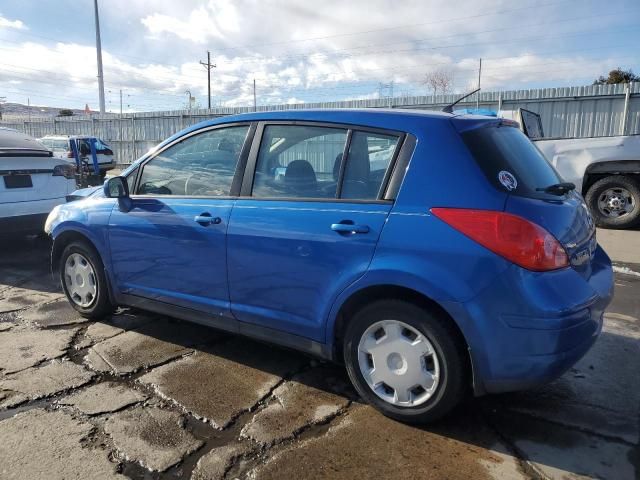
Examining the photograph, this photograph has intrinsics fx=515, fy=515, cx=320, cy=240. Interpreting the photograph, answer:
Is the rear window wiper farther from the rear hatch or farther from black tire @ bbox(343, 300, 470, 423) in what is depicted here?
black tire @ bbox(343, 300, 470, 423)

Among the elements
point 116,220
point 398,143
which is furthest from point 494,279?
point 116,220

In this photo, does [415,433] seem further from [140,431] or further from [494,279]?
[140,431]

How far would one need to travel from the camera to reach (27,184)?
21.1 feet

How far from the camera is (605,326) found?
4348mm

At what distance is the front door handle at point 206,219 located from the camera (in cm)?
332

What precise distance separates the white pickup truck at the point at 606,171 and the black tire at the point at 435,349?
669cm

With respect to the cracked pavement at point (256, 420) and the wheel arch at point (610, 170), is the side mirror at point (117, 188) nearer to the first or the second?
the cracked pavement at point (256, 420)

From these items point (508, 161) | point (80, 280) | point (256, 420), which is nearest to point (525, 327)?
point (508, 161)

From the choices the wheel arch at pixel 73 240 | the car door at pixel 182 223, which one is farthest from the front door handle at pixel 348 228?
the wheel arch at pixel 73 240

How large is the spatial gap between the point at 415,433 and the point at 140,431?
1487 millimetres

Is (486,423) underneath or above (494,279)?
underneath

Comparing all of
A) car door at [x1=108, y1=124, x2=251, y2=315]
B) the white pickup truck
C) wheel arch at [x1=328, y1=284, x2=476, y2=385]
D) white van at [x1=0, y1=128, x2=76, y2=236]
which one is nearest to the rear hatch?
wheel arch at [x1=328, y1=284, x2=476, y2=385]

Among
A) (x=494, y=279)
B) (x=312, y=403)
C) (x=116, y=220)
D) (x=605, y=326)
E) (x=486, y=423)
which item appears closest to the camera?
(x=494, y=279)

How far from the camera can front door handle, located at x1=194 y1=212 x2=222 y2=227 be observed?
10.9 ft
